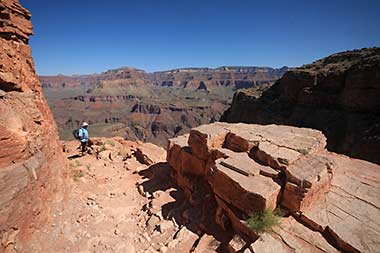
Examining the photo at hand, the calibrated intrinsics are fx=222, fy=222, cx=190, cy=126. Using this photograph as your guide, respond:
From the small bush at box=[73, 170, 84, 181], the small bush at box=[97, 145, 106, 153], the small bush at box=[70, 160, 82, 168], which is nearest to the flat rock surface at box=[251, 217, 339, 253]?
the small bush at box=[73, 170, 84, 181]

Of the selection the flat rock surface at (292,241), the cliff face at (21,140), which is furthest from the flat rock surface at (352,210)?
the cliff face at (21,140)

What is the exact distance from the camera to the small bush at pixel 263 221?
528 centimetres

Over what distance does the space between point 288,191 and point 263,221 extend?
1.10 meters

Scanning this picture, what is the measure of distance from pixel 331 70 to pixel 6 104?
39.3 m

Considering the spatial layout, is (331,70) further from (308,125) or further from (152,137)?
(152,137)

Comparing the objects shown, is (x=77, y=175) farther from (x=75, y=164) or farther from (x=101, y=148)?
(x=101, y=148)

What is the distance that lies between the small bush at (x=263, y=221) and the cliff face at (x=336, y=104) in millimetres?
24452

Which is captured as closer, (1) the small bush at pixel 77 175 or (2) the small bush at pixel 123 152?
(1) the small bush at pixel 77 175

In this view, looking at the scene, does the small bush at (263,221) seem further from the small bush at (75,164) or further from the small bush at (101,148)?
the small bush at (101,148)

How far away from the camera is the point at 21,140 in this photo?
20.4 ft

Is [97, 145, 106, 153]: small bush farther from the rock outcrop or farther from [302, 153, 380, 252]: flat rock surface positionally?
[302, 153, 380, 252]: flat rock surface

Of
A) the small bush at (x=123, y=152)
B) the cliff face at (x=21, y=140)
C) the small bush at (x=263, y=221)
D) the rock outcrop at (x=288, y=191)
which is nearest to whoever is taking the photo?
the rock outcrop at (x=288, y=191)

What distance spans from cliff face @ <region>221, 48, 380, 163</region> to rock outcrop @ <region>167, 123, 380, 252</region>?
21.9 meters

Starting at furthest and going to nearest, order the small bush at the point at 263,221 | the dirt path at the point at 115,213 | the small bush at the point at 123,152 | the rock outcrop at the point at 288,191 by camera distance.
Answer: the small bush at the point at 123,152 → the dirt path at the point at 115,213 → the small bush at the point at 263,221 → the rock outcrop at the point at 288,191
